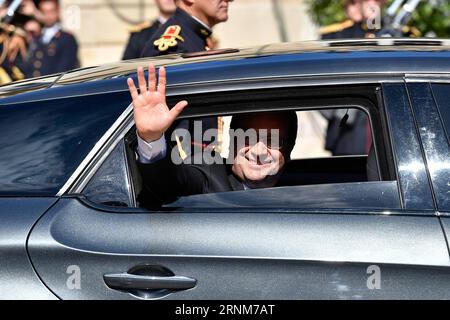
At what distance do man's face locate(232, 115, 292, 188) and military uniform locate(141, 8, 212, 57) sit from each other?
65.3 inches

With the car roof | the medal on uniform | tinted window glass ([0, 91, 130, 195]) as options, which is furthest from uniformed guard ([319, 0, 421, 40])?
tinted window glass ([0, 91, 130, 195])

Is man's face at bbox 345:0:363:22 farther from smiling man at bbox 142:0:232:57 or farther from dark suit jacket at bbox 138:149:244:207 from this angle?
dark suit jacket at bbox 138:149:244:207

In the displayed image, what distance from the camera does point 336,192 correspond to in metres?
3.31

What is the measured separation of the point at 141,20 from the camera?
12.4 metres

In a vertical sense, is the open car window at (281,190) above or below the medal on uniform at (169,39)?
below

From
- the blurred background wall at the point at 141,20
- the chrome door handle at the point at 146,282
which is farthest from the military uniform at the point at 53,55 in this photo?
the chrome door handle at the point at 146,282

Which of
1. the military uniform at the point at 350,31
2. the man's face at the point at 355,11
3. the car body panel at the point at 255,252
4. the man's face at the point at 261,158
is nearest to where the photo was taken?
the car body panel at the point at 255,252

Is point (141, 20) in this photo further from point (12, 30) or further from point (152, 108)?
point (152, 108)

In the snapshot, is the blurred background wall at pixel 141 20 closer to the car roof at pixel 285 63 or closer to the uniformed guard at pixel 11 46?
the uniformed guard at pixel 11 46

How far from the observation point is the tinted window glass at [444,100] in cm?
327

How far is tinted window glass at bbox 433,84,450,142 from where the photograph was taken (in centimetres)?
327

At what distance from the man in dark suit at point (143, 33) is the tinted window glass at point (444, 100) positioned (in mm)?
4743

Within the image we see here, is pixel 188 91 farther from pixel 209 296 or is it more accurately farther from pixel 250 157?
pixel 209 296

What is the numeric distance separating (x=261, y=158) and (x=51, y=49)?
6.69 m
